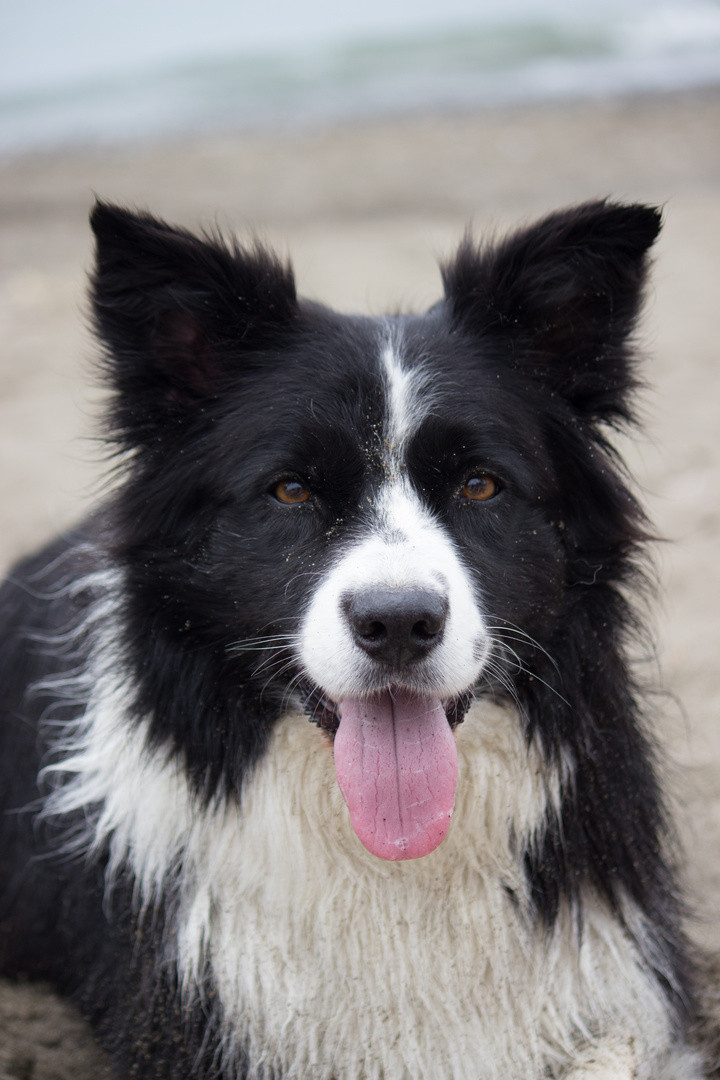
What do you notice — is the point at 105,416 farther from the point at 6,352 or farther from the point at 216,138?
the point at 216,138

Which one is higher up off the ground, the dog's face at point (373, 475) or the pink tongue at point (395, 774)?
the dog's face at point (373, 475)

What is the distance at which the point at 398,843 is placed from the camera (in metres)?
2.50

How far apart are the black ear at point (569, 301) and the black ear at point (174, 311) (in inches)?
22.3

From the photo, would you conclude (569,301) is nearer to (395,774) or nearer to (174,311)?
(174,311)

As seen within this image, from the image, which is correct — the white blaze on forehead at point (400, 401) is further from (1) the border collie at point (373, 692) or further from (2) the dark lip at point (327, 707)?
(2) the dark lip at point (327, 707)

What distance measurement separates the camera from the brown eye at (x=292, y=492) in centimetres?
267

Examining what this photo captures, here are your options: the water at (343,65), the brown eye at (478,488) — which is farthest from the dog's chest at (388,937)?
the water at (343,65)

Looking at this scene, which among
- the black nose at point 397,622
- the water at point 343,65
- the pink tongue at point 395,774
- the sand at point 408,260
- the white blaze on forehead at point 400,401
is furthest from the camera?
the water at point 343,65

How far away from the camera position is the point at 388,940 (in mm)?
2764

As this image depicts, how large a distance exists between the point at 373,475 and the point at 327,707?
603 mm

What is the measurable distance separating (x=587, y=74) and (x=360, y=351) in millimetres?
19890

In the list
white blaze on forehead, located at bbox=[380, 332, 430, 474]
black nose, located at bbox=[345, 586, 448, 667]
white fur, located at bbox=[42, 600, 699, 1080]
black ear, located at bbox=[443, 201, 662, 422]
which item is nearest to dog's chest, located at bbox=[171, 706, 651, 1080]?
white fur, located at bbox=[42, 600, 699, 1080]

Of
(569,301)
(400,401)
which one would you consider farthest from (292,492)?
(569,301)

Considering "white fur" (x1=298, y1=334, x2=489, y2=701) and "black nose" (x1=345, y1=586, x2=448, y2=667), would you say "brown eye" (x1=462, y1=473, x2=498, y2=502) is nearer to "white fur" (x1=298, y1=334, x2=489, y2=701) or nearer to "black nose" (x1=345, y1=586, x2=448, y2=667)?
"white fur" (x1=298, y1=334, x2=489, y2=701)
